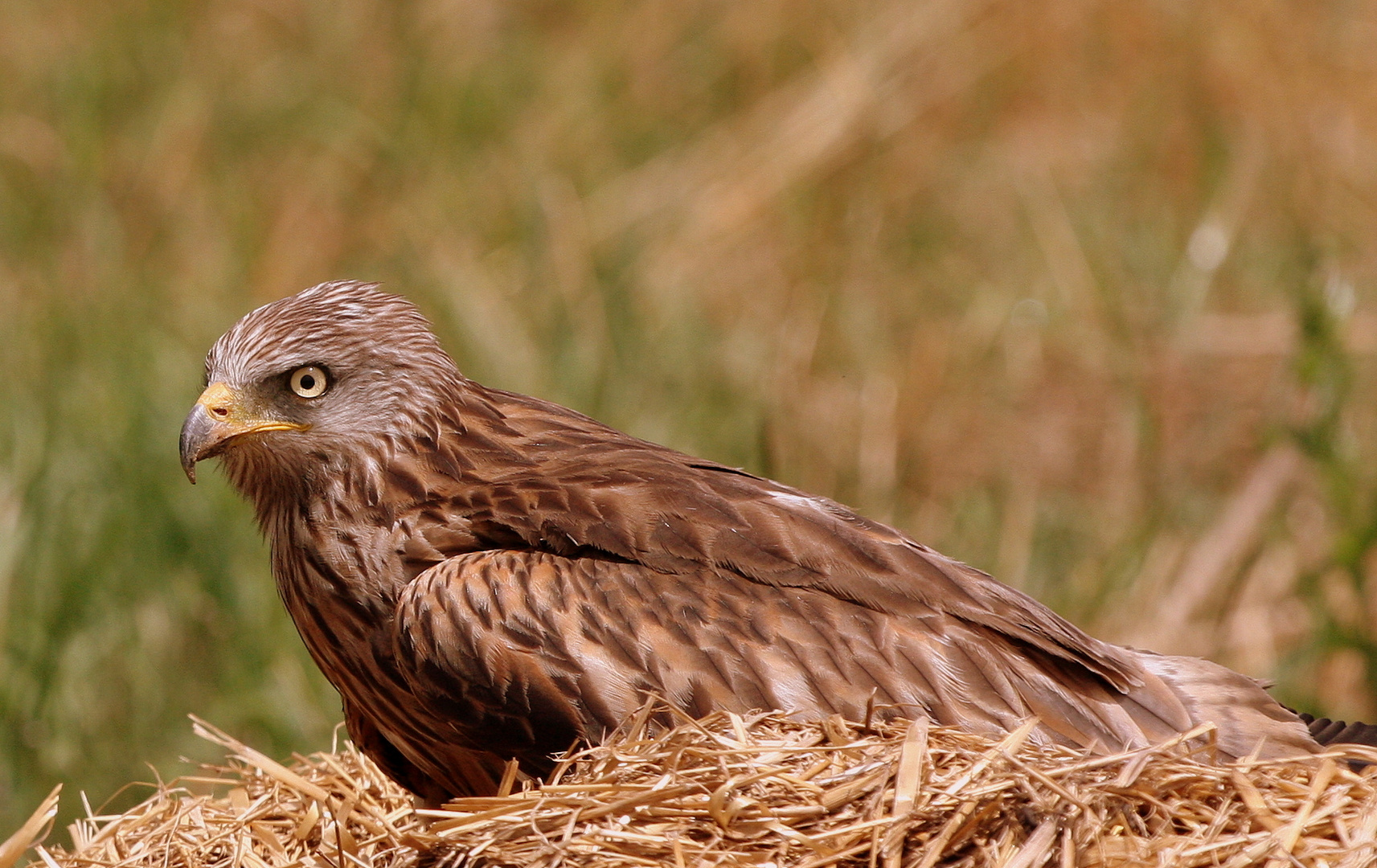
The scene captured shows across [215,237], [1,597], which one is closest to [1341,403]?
[1,597]

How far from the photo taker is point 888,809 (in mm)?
3076

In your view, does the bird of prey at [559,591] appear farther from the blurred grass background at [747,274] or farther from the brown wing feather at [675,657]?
the blurred grass background at [747,274]

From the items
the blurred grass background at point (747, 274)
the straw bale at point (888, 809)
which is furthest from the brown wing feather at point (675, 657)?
the blurred grass background at point (747, 274)

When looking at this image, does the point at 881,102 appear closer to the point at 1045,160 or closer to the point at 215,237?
the point at 1045,160

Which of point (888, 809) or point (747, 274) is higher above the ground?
point (747, 274)

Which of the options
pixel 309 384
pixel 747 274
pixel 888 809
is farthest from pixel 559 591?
pixel 747 274

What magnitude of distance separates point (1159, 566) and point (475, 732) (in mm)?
3979

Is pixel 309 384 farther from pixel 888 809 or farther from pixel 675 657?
pixel 888 809

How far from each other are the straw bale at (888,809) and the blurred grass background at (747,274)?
258 cm

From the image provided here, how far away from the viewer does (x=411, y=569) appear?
3.98m

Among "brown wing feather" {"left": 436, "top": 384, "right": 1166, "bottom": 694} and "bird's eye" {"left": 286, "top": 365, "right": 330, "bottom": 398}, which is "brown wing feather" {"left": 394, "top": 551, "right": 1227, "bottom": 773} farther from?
"bird's eye" {"left": 286, "top": 365, "right": 330, "bottom": 398}

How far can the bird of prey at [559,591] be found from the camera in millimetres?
3701

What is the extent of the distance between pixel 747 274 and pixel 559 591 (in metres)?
5.82

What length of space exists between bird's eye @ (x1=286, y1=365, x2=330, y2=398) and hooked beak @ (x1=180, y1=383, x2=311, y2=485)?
0.09 m
